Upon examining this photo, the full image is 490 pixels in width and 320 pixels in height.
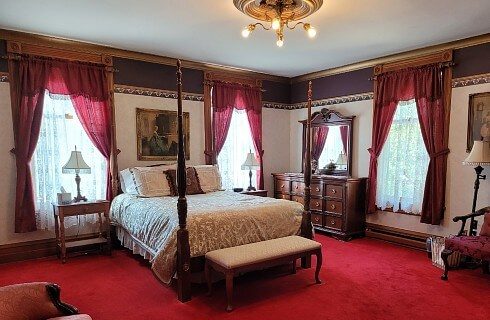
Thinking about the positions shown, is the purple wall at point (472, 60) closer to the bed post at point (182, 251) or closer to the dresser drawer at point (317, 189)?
the dresser drawer at point (317, 189)

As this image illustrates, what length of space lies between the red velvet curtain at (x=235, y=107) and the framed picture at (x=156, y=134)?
0.59 metres

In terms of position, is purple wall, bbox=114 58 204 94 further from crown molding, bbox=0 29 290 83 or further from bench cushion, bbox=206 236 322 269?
bench cushion, bbox=206 236 322 269

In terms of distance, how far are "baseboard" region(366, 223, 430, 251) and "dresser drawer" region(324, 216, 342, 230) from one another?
0.53 metres

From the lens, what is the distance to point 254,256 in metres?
2.98

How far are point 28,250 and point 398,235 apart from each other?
5.06m

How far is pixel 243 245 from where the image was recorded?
3.27m

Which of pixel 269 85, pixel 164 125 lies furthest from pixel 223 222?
pixel 269 85

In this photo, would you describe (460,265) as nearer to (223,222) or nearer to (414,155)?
(414,155)

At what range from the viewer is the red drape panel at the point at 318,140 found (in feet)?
19.3

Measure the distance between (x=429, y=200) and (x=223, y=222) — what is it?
117 inches

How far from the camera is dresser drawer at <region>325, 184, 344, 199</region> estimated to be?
5088 millimetres

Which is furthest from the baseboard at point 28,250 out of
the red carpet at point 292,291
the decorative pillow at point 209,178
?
the decorative pillow at point 209,178

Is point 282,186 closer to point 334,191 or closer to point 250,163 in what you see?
point 250,163

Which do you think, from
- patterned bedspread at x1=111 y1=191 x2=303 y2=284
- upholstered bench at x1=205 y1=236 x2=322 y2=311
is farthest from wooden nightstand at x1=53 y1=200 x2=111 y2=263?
upholstered bench at x1=205 y1=236 x2=322 y2=311
